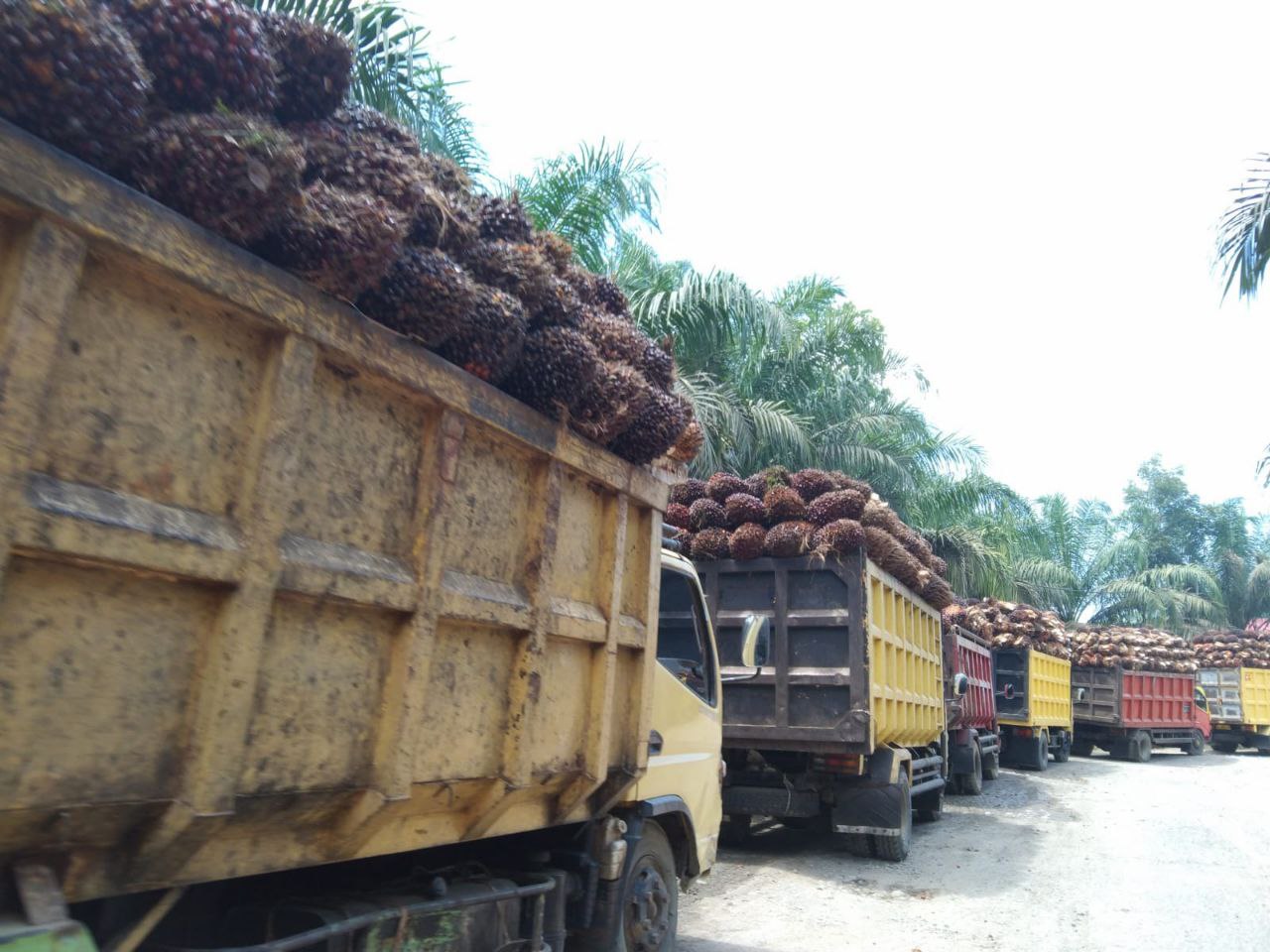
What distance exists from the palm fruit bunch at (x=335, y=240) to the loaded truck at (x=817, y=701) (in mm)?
5682

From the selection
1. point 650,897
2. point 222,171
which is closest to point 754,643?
point 650,897

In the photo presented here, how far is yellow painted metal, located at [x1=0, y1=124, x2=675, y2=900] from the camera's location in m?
1.82

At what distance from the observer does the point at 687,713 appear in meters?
4.66

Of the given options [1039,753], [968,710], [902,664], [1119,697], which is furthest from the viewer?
[1119,697]

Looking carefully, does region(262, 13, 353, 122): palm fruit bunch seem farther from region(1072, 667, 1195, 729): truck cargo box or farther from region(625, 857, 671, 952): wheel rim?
region(1072, 667, 1195, 729): truck cargo box

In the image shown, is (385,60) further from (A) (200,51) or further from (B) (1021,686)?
(B) (1021,686)

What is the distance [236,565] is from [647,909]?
2968mm

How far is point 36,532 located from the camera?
1767 millimetres

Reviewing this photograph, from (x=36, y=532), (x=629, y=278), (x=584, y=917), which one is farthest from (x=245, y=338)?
(x=629, y=278)

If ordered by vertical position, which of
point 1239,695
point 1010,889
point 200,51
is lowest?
point 1010,889

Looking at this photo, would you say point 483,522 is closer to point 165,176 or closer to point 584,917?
point 165,176

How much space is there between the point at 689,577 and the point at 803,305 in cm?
1250

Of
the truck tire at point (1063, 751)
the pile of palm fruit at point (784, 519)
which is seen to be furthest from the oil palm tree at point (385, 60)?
the truck tire at point (1063, 751)

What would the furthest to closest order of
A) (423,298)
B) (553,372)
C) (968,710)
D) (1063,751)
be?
(1063,751) → (968,710) → (553,372) → (423,298)
